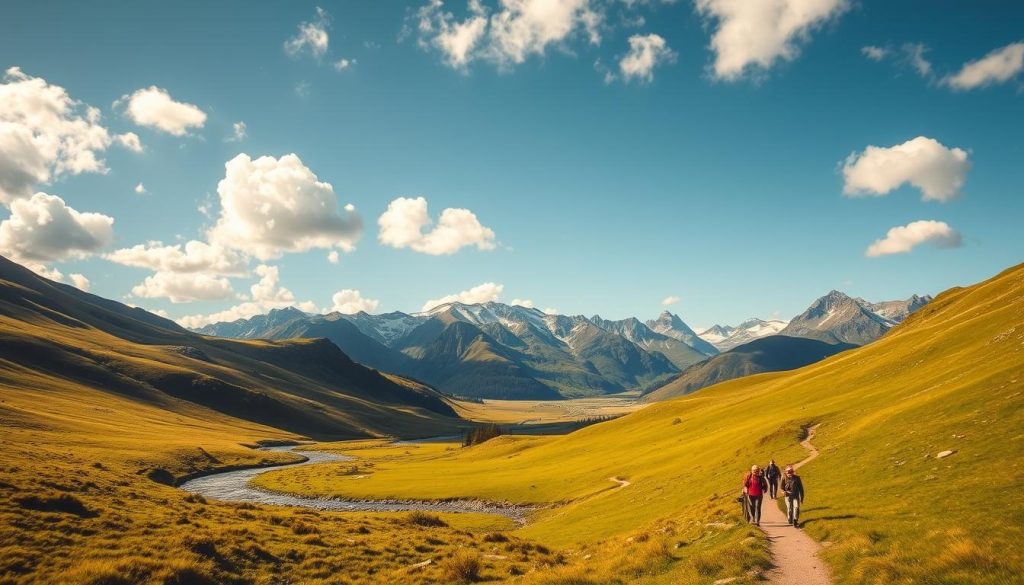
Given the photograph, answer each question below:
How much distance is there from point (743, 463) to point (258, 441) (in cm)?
18039

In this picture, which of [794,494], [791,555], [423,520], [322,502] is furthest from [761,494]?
[322,502]

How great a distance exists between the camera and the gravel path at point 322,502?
65.9 meters

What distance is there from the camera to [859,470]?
32000 mm

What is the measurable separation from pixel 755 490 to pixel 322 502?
68.6 meters

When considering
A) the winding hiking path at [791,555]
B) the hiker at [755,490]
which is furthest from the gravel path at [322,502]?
the winding hiking path at [791,555]

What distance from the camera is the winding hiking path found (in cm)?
1809

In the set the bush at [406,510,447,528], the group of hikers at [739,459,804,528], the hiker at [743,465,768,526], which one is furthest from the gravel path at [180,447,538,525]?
the hiker at [743,465,768,526]

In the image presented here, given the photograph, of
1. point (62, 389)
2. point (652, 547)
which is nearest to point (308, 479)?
point (652, 547)

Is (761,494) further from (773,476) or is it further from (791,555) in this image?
(773,476)

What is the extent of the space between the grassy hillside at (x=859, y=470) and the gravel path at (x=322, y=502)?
2723mm

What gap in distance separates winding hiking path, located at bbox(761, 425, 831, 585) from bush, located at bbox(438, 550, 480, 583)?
14.1 metres

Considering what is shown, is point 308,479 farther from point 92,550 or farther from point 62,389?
point 62,389

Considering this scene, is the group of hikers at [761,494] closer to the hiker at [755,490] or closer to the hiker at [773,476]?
the hiker at [755,490]

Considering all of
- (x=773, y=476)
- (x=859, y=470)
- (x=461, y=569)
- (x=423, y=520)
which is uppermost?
(x=859, y=470)
